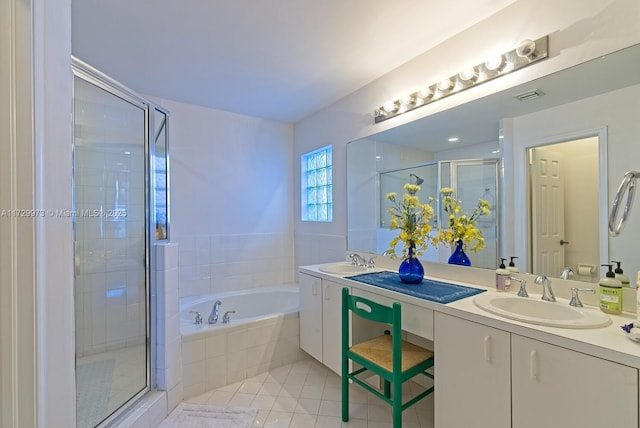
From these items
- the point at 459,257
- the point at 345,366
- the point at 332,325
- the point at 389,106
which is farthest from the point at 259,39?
the point at 345,366

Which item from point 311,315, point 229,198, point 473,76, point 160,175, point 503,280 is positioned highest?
point 473,76

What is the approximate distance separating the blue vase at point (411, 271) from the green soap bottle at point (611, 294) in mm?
828

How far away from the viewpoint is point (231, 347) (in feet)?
7.45

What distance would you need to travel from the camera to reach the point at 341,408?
1906 mm

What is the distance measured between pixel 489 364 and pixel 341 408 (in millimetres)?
1097

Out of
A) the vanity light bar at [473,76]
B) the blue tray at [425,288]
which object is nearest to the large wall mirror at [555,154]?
the vanity light bar at [473,76]

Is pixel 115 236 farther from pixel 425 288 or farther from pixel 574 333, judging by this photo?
pixel 574 333

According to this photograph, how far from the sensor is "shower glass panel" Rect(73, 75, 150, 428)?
6.14 feet

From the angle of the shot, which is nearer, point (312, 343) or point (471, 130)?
point (471, 130)

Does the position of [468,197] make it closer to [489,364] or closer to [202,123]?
[489,364]

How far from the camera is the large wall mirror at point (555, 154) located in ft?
4.17

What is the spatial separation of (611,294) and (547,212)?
0.46 m

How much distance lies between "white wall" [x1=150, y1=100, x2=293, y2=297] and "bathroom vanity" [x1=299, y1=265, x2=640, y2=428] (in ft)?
6.60

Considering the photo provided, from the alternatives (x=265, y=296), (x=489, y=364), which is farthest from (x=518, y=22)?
(x=265, y=296)
